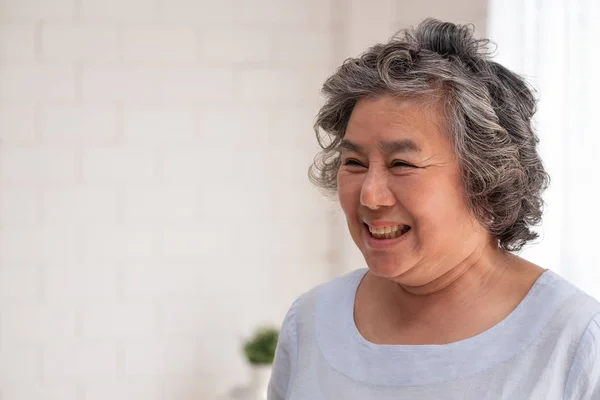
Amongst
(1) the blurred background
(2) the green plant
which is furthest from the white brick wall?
(2) the green plant

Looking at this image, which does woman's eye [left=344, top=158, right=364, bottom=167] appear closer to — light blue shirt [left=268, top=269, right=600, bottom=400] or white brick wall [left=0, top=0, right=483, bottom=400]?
light blue shirt [left=268, top=269, right=600, bottom=400]

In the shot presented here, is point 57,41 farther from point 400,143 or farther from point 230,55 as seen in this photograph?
point 400,143

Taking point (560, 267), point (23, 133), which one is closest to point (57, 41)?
point (23, 133)

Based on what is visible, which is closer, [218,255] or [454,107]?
[454,107]

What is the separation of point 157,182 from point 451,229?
1873 mm

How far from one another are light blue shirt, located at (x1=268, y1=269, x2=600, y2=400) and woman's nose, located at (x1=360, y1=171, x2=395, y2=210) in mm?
264

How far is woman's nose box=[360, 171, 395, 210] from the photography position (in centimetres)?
132

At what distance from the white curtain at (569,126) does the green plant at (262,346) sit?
103 centimetres

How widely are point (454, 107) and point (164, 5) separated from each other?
6.33ft

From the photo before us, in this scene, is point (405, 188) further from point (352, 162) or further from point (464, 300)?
point (464, 300)

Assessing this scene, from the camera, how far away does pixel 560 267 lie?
87.0 inches

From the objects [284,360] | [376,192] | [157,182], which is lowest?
[284,360]

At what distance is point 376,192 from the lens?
1.32 meters

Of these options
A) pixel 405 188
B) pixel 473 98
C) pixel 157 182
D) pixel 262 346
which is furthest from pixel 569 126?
pixel 157 182
